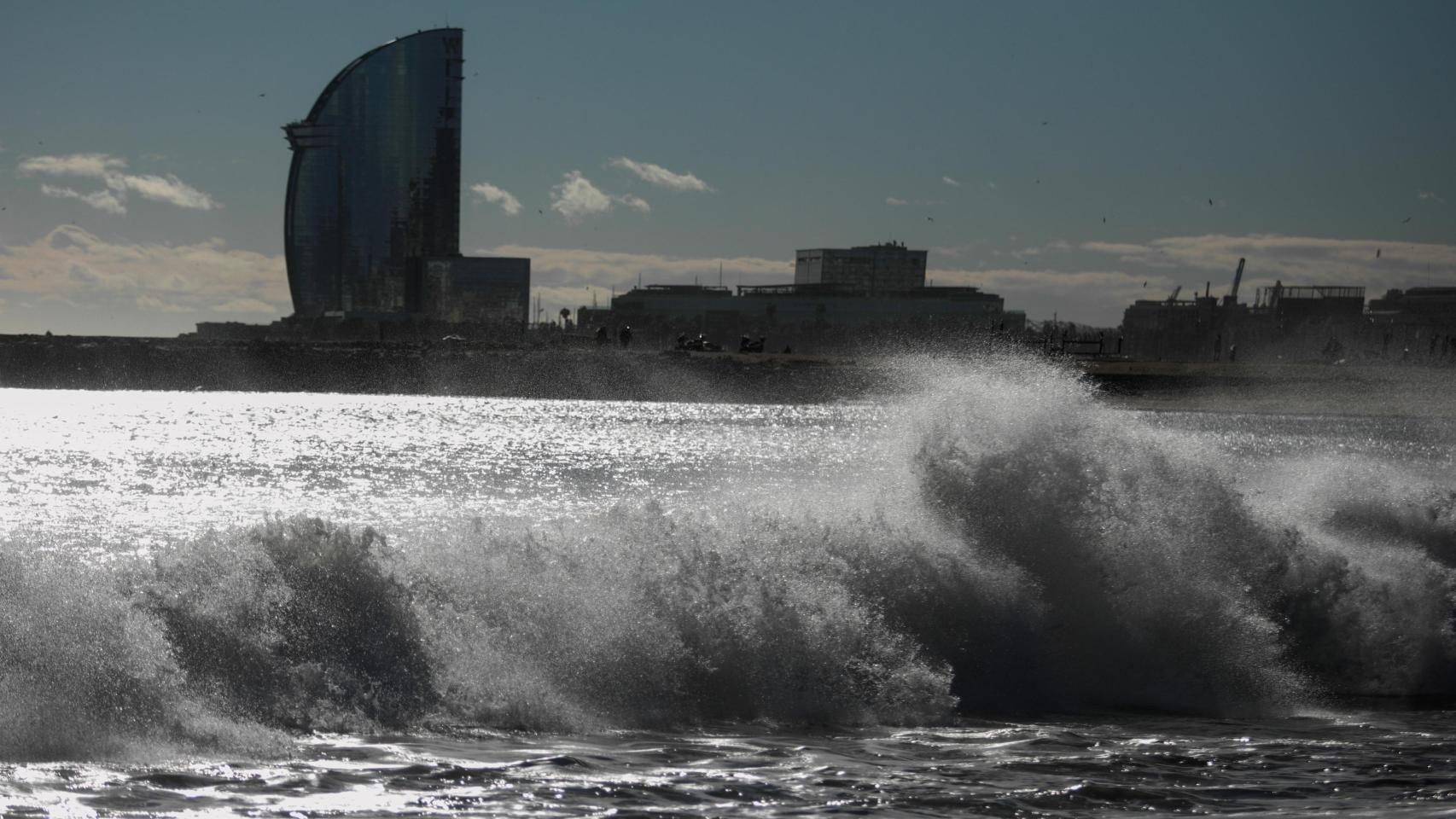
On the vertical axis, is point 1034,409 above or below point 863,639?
above

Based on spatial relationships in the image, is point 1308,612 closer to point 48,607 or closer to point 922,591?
point 922,591

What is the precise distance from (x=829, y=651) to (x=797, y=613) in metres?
0.54

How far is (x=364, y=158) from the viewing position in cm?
18538

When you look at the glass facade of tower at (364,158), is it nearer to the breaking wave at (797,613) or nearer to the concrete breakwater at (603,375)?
the concrete breakwater at (603,375)

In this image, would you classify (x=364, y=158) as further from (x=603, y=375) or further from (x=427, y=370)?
(x=603, y=375)

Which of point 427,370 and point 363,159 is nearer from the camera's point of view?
point 427,370

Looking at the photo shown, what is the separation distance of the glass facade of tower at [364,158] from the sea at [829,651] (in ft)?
553

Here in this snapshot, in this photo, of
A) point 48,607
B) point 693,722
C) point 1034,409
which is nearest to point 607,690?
point 693,722

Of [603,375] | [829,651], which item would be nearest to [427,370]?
[603,375]

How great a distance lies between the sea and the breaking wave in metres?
0.04

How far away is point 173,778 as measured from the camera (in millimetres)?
8688

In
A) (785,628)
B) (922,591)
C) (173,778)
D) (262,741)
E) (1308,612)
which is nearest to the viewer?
(173,778)

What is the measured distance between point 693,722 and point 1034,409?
7700mm

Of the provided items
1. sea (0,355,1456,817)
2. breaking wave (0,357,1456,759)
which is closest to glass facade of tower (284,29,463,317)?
sea (0,355,1456,817)
